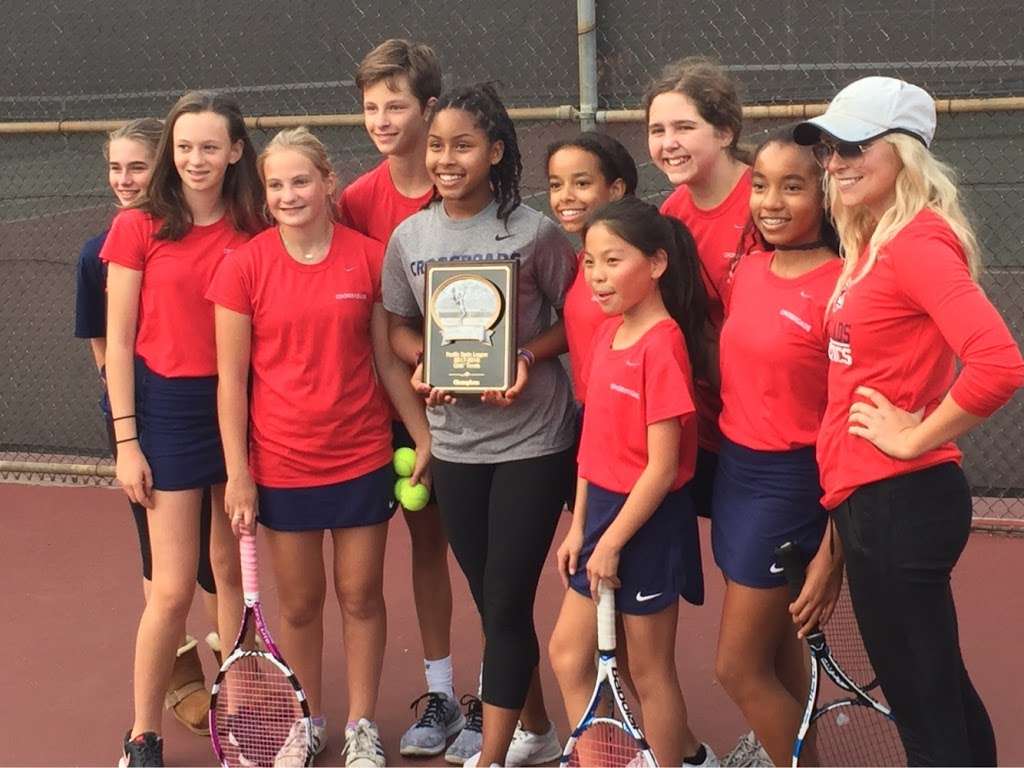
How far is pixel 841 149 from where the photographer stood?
2.62 meters

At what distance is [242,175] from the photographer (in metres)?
3.61

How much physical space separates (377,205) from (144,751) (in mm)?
1536

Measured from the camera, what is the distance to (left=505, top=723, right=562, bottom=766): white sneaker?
3566 mm

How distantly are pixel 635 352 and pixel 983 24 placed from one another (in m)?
3.20

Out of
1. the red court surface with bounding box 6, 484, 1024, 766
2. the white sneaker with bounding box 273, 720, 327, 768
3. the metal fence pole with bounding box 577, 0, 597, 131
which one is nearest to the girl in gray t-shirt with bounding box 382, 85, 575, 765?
the white sneaker with bounding box 273, 720, 327, 768

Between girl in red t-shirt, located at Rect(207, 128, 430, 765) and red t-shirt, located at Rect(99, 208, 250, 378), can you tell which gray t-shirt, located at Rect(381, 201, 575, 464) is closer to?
girl in red t-shirt, located at Rect(207, 128, 430, 765)

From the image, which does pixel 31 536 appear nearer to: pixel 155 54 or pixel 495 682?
pixel 155 54

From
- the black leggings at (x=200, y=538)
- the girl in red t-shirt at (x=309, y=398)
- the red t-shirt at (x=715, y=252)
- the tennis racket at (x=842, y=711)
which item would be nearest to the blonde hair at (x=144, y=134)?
the girl in red t-shirt at (x=309, y=398)

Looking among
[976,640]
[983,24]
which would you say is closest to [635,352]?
[976,640]

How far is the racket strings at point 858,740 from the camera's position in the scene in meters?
3.39

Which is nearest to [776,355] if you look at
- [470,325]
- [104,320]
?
[470,325]

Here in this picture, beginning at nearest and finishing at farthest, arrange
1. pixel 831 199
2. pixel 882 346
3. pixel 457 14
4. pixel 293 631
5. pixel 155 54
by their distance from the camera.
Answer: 1. pixel 882 346
2. pixel 831 199
3. pixel 293 631
4. pixel 457 14
5. pixel 155 54

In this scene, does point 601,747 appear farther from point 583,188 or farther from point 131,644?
point 131,644

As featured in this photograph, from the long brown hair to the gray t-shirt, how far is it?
1.44 feet
